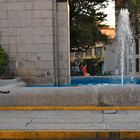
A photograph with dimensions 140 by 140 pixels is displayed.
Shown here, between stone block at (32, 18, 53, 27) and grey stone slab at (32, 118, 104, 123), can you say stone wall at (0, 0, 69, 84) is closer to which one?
stone block at (32, 18, 53, 27)

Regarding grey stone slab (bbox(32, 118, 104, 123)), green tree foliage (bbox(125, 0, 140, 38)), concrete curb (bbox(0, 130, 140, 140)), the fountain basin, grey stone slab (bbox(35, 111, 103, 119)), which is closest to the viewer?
concrete curb (bbox(0, 130, 140, 140))

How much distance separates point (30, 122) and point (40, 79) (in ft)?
27.7

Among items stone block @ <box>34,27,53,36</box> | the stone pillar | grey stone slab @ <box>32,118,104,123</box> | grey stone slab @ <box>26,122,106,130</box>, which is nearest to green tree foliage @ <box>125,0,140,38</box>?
the stone pillar

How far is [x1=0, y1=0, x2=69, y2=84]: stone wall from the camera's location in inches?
814

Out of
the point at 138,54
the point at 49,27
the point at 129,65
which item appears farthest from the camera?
the point at 138,54

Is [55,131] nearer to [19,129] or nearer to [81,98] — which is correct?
[19,129]

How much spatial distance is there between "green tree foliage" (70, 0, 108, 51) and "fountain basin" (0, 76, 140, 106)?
78.0ft

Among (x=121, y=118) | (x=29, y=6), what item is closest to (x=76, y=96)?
(x=121, y=118)

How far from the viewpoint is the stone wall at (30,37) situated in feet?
67.9

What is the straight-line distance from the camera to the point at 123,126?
11.6 metres

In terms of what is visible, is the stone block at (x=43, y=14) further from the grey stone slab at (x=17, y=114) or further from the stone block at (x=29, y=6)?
the grey stone slab at (x=17, y=114)

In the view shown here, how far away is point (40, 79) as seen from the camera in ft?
68.1

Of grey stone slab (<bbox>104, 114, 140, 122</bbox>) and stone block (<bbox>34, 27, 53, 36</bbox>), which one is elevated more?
stone block (<bbox>34, 27, 53, 36</bbox>)

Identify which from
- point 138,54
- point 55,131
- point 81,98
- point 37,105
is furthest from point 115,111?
point 138,54
